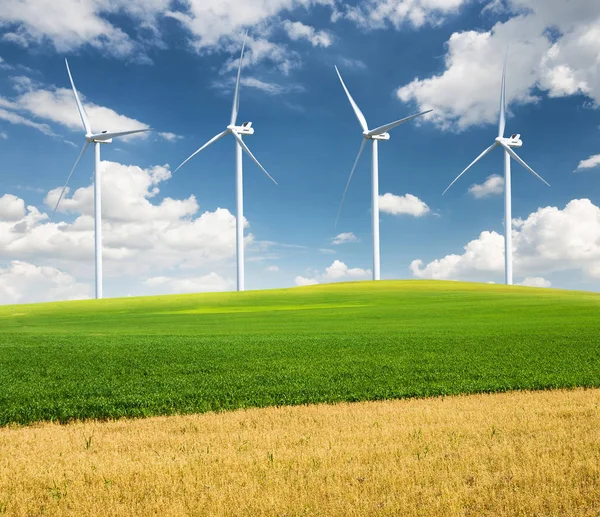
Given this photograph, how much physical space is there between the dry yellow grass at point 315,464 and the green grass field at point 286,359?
2.89m

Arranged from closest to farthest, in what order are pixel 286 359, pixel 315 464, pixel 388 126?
1. pixel 315 464
2. pixel 286 359
3. pixel 388 126

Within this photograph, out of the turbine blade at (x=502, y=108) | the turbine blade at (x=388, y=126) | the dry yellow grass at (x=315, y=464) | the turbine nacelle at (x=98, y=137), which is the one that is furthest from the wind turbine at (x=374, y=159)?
the dry yellow grass at (x=315, y=464)

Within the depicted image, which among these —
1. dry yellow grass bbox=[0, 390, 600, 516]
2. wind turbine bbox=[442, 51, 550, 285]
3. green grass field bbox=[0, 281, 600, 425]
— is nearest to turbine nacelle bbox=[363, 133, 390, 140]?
wind turbine bbox=[442, 51, 550, 285]

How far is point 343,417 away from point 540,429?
16.9ft

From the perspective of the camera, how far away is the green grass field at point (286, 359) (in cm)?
1998

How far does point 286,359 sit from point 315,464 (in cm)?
1674

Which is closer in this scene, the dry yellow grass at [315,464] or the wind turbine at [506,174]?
the dry yellow grass at [315,464]

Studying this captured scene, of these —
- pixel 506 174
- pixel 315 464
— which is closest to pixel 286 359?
pixel 315 464

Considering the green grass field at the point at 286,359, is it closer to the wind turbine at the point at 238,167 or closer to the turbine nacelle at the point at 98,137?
the wind turbine at the point at 238,167

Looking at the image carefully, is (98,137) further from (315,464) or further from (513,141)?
(315,464)

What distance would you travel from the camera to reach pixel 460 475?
37.0 ft

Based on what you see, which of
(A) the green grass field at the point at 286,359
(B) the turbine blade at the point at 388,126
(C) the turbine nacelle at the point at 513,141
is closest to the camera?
(A) the green grass field at the point at 286,359

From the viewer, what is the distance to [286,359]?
94.4 feet

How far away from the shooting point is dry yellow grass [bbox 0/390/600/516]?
10148 millimetres
